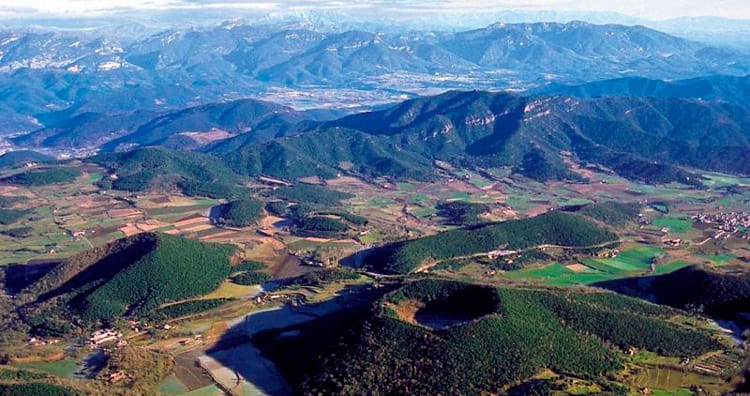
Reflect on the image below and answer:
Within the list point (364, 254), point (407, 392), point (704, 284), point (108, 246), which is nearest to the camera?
point (407, 392)

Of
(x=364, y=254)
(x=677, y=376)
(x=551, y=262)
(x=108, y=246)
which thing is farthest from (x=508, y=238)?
(x=108, y=246)

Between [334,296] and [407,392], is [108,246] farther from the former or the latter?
[407,392]

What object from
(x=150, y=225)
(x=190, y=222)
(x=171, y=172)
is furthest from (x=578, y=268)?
(x=171, y=172)

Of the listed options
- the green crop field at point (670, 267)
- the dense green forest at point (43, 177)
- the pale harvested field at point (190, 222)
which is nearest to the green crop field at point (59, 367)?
the pale harvested field at point (190, 222)

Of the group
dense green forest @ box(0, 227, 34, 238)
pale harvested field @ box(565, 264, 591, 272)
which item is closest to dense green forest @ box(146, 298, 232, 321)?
dense green forest @ box(0, 227, 34, 238)

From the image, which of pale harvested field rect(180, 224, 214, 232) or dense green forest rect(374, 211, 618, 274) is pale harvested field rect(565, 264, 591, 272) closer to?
dense green forest rect(374, 211, 618, 274)
